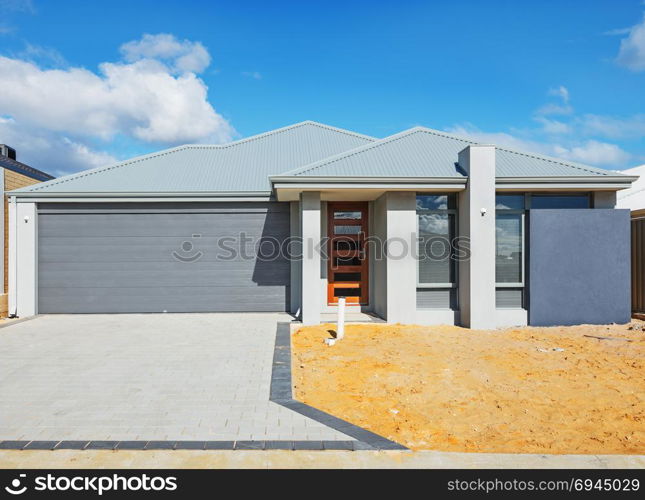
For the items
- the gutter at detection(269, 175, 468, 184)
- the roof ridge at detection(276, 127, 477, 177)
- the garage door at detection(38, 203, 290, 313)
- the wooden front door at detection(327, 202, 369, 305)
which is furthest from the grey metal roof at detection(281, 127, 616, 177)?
the garage door at detection(38, 203, 290, 313)

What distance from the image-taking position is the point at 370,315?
10648 millimetres

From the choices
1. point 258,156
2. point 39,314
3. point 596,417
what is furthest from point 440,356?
point 39,314

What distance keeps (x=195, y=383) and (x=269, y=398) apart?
47.1 inches

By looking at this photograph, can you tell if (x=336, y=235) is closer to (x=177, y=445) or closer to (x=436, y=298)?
(x=436, y=298)

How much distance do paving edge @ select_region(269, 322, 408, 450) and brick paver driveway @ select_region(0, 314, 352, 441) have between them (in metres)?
0.11

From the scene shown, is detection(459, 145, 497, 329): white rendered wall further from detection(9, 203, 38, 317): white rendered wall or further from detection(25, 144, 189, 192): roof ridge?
detection(9, 203, 38, 317): white rendered wall

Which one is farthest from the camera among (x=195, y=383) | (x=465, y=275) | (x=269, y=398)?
(x=465, y=275)

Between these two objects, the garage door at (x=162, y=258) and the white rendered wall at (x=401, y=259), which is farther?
the garage door at (x=162, y=258)

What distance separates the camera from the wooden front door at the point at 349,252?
1127cm

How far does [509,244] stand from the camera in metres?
9.77

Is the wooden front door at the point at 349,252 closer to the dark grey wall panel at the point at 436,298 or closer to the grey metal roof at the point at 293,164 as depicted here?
the grey metal roof at the point at 293,164

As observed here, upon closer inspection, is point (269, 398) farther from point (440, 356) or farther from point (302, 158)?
point (302, 158)

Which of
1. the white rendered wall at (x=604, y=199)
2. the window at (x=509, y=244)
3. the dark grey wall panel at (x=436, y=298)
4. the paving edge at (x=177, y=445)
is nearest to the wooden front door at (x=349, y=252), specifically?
the dark grey wall panel at (x=436, y=298)

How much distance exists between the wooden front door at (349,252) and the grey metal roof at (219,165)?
214 centimetres
